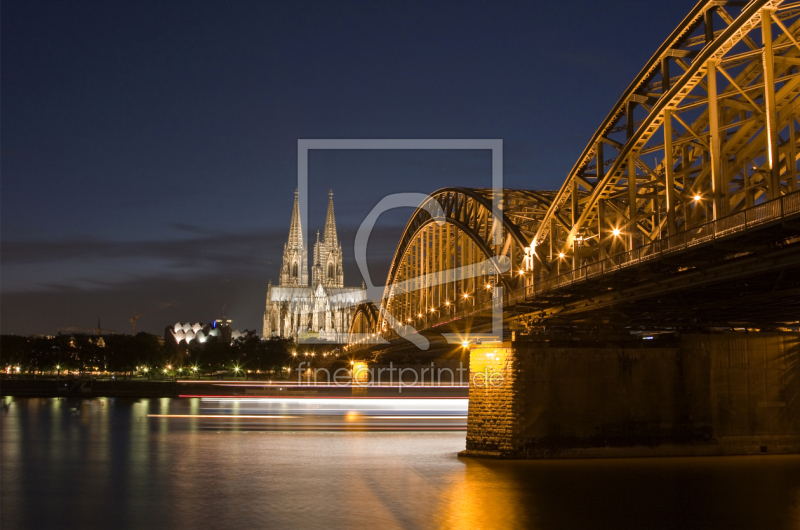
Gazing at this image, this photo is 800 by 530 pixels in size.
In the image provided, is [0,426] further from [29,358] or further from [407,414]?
[29,358]

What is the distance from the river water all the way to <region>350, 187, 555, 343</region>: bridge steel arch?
10621 mm

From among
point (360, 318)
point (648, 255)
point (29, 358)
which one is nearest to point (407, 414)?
point (648, 255)

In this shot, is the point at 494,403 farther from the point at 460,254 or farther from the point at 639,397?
the point at 460,254

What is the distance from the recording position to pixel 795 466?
34688 mm

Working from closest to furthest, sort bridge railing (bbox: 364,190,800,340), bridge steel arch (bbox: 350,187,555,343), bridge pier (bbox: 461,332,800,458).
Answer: bridge railing (bbox: 364,190,800,340) < bridge pier (bbox: 461,332,800,458) < bridge steel arch (bbox: 350,187,555,343)

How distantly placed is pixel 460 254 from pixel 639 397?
3897 centimetres

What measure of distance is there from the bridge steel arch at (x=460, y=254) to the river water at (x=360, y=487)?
10621 millimetres

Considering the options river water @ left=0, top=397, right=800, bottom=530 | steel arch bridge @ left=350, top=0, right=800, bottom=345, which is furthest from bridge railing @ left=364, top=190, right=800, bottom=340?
river water @ left=0, top=397, right=800, bottom=530

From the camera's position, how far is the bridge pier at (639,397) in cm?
3462

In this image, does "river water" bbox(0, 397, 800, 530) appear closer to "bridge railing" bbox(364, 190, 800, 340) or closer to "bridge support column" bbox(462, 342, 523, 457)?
"bridge support column" bbox(462, 342, 523, 457)

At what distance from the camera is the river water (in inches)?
1061

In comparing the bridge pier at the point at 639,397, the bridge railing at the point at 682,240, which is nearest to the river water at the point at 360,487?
the bridge pier at the point at 639,397

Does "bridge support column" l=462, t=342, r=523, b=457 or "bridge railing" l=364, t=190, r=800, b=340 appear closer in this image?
"bridge railing" l=364, t=190, r=800, b=340

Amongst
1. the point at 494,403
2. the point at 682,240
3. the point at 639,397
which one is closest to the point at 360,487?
the point at 494,403
